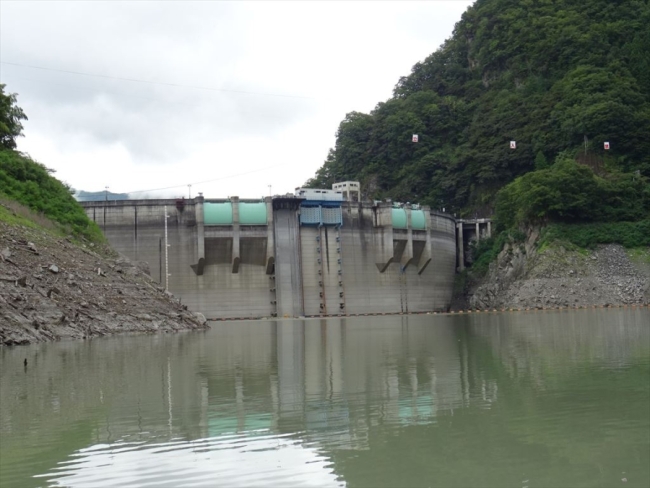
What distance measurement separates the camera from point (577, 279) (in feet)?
228

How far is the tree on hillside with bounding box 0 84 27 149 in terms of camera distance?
171 ft

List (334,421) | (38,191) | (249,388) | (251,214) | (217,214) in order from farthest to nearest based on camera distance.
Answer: (251,214) → (217,214) → (38,191) → (249,388) → (334,421)

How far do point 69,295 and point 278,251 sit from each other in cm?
3586

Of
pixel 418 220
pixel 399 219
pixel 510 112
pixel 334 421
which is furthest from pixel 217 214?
pixel 334 421

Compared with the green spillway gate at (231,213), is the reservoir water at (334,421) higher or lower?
lower

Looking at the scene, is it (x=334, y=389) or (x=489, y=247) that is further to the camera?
(x=489, y=247)

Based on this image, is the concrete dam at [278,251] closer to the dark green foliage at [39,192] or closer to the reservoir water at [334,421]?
the dark green foliage at [39,192]

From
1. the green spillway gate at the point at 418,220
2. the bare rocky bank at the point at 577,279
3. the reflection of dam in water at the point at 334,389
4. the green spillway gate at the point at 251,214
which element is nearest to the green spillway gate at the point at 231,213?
the green spillway gate at the point at 251,214

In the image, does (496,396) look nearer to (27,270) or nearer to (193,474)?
(193,474)

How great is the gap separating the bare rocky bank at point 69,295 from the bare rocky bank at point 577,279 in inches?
1415

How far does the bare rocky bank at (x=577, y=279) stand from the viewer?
67.9 metres

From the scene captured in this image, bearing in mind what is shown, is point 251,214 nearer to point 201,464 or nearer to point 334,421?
point 334,421

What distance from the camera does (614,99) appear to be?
83.9 meters

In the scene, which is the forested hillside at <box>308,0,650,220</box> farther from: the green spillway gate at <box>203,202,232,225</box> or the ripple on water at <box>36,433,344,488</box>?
the ripple on water at <box>36,433,344,488</box>
